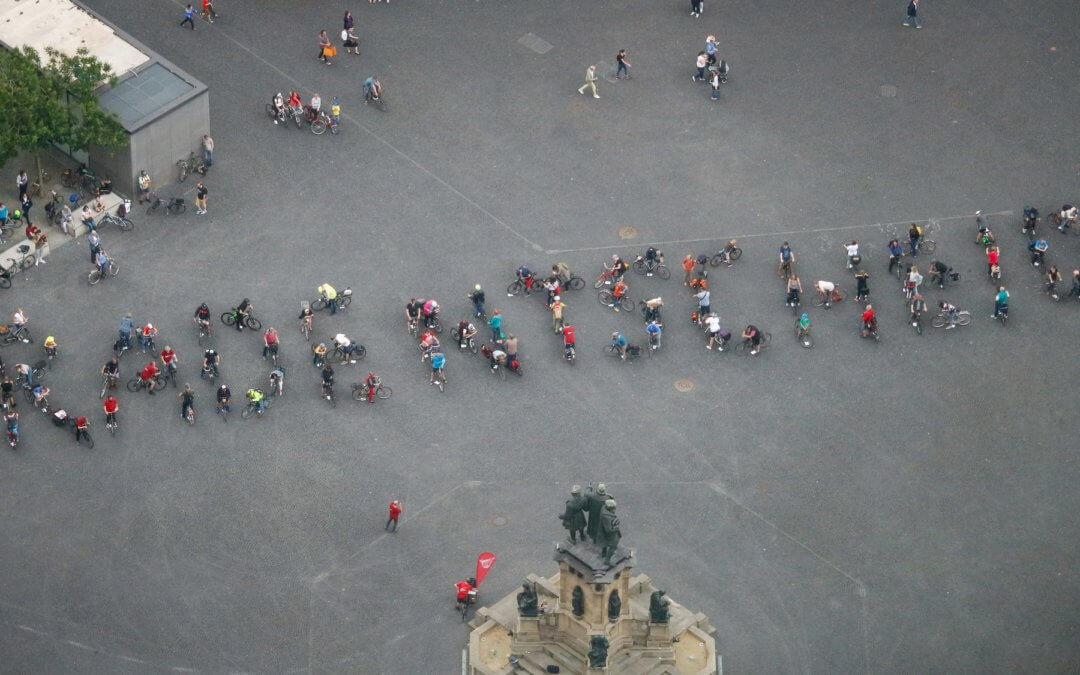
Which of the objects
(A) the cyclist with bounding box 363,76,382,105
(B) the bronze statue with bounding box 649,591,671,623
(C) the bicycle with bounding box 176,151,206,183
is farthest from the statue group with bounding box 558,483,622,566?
(A) the cyclist with bounding box 363,76,382,105

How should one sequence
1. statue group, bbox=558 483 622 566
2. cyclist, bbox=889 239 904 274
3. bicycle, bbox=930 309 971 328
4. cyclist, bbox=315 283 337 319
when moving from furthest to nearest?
cyclist, bbox=889 239 904 274, bicycle, bbox=930 309 971 328, cyclist, bbox=315 283 337 319, statue group, bbox=558 483 622 566

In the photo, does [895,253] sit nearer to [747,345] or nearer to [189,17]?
[747,345]

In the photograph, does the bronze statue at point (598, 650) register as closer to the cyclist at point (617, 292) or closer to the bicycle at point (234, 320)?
the cyclist at point (617, 292)

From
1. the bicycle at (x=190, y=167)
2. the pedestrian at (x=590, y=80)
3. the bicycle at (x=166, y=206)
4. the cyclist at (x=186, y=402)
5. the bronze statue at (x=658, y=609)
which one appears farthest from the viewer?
the pedestrian at (x=590, y=80)

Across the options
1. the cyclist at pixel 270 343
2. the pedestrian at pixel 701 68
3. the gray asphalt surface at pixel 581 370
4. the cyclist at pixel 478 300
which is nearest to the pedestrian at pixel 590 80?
the gray asphalt surface at pixel 581 370

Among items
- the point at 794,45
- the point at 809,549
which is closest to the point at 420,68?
the point at 794,45

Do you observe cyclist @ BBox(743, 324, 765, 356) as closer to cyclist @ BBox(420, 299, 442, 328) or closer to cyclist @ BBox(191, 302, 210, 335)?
cyclist @ BBox(420, 299, 442, 328)
